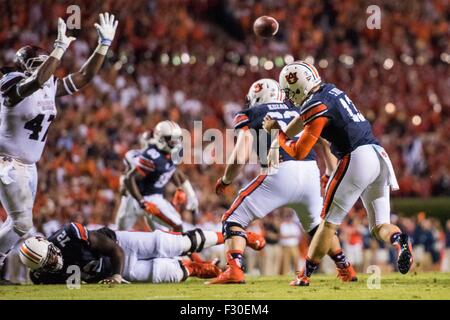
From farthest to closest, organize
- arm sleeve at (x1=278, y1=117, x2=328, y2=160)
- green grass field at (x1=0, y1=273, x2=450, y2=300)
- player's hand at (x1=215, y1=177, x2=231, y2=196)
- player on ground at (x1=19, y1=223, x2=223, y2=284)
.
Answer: player's hand at (x1=215, y1=177, x2=231, y2=196)
player on ground at (x1=19, y1=223, x2=223, y2=284)
arm sleeve at (x1=278, y1=117, x2=328, y2=160)
green grass field at (x1=0, y1=273, x2=450, y2=300)

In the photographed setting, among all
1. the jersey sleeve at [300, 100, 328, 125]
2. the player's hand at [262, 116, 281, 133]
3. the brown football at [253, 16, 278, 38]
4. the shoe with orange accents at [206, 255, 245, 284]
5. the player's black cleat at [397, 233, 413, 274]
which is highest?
the brown football at [253, 16, 278, 38]

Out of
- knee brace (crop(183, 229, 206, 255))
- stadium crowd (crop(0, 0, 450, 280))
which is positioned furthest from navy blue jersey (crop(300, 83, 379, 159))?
stadium crowd (crop(0, 0, 450, 280))

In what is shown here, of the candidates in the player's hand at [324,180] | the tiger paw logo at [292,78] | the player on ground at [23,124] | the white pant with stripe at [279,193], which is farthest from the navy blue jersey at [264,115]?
the player on ground at [23,124]

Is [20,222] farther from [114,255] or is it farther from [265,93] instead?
[265,93]

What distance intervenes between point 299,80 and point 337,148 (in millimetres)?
627

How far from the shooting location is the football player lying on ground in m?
7.21

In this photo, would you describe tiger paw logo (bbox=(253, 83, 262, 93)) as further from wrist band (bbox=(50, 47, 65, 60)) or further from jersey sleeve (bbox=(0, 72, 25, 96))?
jersey sleeve (bbox=(0, 72, 25, 96))

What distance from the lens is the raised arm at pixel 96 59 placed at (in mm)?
7551

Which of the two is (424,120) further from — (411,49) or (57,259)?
(57,259)

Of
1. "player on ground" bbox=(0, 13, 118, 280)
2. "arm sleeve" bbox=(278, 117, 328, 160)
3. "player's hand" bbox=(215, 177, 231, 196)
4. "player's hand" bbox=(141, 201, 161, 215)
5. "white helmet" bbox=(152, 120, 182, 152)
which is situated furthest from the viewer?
"white helmet" bbox=(152, 120, 182, 152)

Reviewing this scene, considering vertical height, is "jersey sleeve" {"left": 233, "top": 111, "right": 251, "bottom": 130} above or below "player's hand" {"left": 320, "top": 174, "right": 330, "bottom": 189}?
above

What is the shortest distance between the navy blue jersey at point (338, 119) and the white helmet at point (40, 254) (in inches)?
94.7

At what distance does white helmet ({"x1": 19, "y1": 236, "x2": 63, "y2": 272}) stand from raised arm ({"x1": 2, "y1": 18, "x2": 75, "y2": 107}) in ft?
4.06

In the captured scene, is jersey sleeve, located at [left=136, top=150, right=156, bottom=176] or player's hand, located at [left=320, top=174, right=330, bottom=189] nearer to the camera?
player's hand, located at [left=320, top=174, right=330, bottom=189]
